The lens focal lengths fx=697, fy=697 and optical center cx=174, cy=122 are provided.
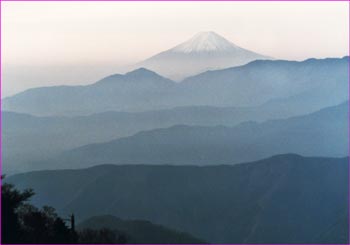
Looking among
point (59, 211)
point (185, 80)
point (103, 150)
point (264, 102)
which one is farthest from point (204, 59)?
point (59, 211)

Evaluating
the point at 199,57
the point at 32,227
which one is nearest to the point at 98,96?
the point at 199,57

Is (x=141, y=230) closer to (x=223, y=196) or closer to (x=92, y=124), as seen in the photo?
(x=223, y=196)

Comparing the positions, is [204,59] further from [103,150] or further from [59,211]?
[59,211]

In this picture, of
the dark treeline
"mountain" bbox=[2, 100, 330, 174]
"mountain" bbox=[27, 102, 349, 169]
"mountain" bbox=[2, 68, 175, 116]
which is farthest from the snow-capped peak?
the dark treeline

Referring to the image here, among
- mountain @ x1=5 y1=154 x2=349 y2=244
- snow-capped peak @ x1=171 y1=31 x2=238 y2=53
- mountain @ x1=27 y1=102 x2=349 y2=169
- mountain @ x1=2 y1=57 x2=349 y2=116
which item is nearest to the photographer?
snow-capped peak @ x1=171 y1=31 x2=238 y2=53

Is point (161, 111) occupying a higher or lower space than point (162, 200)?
higher

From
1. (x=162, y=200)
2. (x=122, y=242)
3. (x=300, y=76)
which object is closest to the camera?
(x=122, y=242)

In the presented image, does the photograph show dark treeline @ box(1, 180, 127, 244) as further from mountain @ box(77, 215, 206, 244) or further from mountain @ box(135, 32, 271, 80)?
mountain @ box(135, 32, 271, 80)
